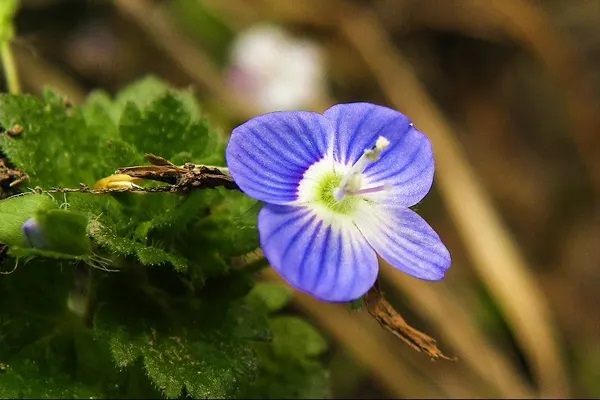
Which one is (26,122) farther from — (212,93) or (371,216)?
(212,93)

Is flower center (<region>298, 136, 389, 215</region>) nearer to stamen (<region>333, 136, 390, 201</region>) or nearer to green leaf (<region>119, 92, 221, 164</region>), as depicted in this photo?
stamen (<region>333, 136, 390, 201</region>)

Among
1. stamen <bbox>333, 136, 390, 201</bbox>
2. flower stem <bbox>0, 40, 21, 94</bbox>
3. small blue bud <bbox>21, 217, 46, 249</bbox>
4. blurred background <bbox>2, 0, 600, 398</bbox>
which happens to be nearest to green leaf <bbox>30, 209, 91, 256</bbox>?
small blue bud <bbox>21, 217, 46, 249</bbox>

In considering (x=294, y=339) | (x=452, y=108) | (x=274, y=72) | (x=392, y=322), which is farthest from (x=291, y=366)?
(x=452, y=108)

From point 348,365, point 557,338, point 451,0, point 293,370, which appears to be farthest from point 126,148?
point 451,0

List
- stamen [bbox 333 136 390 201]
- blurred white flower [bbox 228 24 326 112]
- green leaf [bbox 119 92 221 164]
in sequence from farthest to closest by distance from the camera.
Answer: blurred white flower [bbox 228 24 326 112], green leaf [bbox 119 92 221 164], stamen [bbox 333 136 390 201]

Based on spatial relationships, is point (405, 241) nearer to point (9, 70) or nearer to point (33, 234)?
point (33, 234)

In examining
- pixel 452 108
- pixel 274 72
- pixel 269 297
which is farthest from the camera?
pixel 452 108
